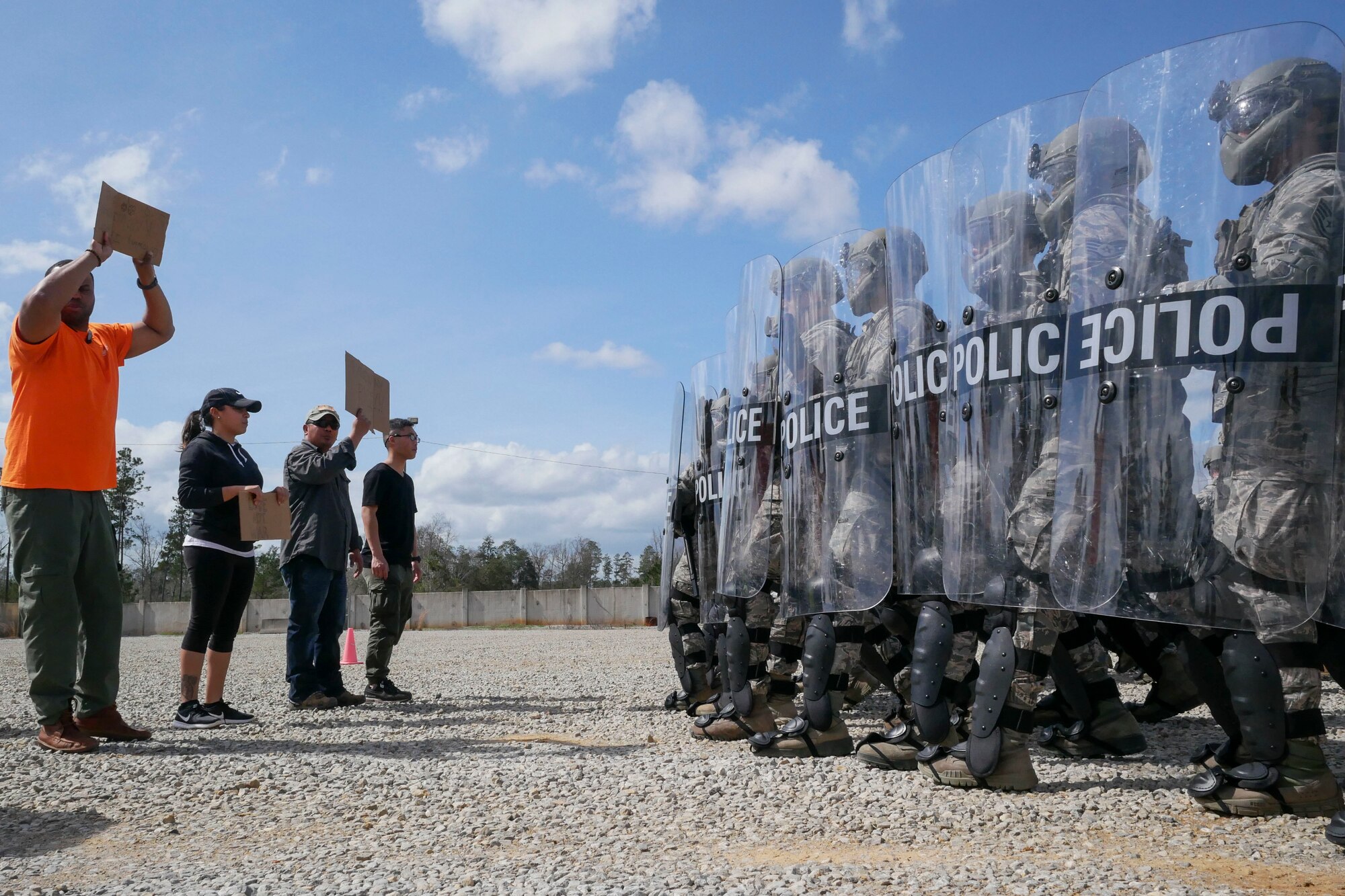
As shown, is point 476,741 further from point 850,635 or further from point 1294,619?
point 1294,619

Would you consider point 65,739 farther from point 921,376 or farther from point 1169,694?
point 1169,694

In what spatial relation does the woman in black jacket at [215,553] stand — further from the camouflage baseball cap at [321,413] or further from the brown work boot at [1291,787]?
the brown work boot at [1291,787]

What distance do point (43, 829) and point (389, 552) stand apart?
376cm

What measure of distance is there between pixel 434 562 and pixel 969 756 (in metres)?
52.6

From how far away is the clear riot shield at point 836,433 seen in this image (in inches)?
153

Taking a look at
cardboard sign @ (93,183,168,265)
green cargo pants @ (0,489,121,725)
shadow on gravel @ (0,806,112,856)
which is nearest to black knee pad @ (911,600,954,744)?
shadow on gravel @ (0,806,112,856)

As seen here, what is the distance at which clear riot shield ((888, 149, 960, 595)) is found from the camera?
3660 mm

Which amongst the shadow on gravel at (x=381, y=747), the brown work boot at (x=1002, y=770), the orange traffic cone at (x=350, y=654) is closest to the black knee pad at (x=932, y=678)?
the brown work boot at (x=1002, y=770)

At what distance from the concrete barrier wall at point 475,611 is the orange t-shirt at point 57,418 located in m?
26.0

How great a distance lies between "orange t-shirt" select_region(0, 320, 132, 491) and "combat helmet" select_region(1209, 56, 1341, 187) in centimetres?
446

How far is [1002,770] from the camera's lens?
10.8 feet

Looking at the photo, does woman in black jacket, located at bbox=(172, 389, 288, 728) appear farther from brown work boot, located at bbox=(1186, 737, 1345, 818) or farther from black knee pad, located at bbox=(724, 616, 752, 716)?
brown work boot, located at bbox=(1186, 737, 1345, 818)

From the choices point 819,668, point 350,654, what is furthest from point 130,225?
point 350,654

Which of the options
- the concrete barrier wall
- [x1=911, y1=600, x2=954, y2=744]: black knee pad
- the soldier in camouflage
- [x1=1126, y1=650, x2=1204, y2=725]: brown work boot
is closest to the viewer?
the soldier in camouflage
